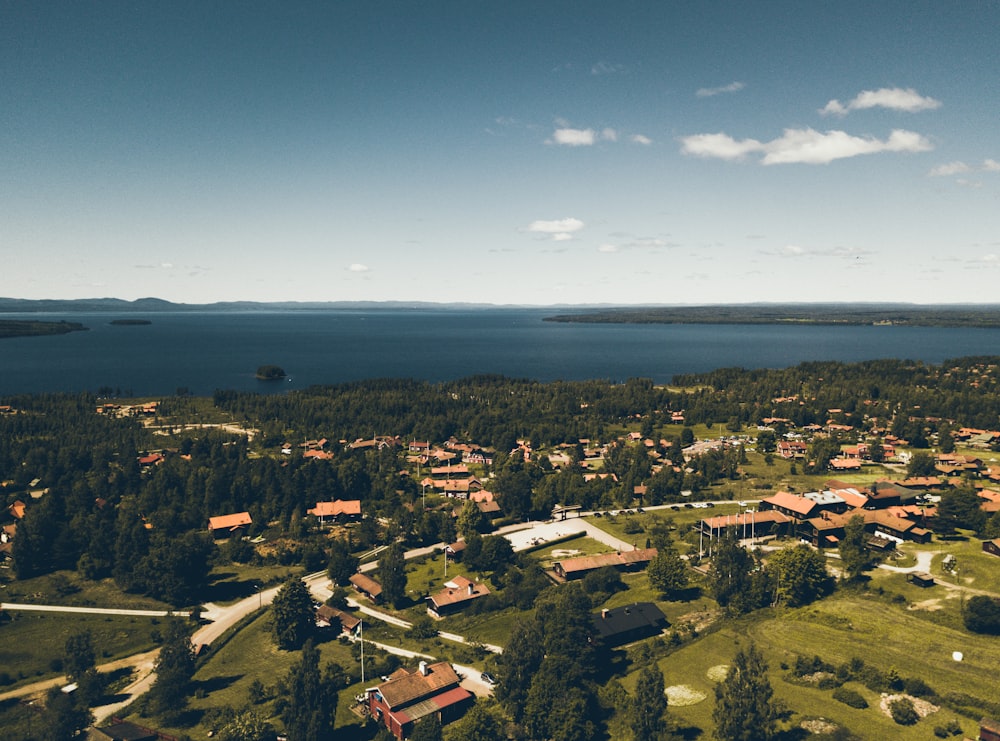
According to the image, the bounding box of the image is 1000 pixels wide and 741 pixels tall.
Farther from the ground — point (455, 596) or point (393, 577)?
point (393, 577)

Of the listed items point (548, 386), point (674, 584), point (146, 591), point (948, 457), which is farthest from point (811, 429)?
point (146, 591)

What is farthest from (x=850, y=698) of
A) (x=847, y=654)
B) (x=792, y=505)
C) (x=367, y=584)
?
(x=367, y=584)

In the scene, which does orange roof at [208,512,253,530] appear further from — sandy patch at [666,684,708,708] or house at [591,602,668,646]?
sandy patch at [666,684,708,708]

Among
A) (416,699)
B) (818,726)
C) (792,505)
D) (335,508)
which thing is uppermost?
(792,505)

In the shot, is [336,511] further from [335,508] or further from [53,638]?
[53,638]

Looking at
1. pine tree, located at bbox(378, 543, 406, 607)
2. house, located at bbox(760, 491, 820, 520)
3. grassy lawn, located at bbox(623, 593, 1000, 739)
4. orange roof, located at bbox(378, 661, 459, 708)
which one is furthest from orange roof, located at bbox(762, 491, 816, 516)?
orange roof, located at bbox(378, 661, 459, 708)

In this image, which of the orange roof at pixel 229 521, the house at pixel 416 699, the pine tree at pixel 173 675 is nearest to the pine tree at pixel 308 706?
the house at pixel 416 699

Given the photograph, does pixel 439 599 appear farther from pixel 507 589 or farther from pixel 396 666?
pixel 396 666
